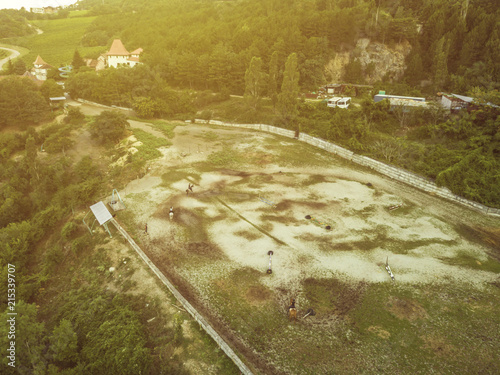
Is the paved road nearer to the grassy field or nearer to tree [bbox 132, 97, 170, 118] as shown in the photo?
the grassy field

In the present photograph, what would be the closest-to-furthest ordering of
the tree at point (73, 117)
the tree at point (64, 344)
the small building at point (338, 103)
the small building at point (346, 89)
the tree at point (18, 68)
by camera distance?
the tree at point (64, 344)
the small building at point (338, 103)
the tree at point (73, 117)
the small building at point (346, 89)
the tree at point (18, 68)

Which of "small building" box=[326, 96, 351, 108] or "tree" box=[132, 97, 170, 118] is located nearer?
"small building" box=[326, 96, 351, 108]

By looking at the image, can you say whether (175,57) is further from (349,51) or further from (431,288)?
(431,288)

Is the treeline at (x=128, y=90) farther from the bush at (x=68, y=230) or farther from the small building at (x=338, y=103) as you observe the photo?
the bush at (x=68, y=230)

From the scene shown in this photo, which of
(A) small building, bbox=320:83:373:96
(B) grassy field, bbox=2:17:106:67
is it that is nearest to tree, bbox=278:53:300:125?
(A) small building, bbox=320:83:373:96

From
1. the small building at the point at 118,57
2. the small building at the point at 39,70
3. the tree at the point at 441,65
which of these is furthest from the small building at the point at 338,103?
the small building at the point at 39,70
